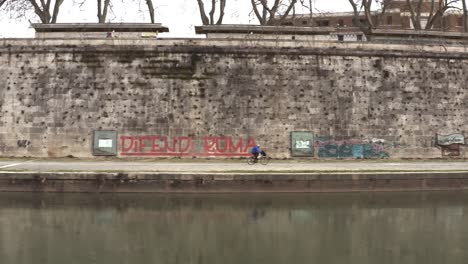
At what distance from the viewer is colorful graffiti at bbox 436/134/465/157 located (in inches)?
842

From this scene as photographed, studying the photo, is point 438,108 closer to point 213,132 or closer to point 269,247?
point 213,132

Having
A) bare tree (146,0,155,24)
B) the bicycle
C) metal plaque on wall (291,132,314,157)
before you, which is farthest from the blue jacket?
bare tree (146,0,155,24)

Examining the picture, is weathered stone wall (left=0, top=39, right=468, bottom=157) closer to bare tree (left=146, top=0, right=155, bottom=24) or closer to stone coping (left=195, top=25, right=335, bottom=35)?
stone coping (left=195, top=25, right=335, bottom=35)

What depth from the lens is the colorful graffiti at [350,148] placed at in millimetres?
20766

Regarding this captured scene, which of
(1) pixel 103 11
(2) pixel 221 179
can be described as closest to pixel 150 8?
(1) pixel 103 11

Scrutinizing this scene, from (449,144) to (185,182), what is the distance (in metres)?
13.1

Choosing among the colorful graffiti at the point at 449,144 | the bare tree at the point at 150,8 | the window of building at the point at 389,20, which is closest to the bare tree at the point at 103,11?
the bare tree at the point at 150,8

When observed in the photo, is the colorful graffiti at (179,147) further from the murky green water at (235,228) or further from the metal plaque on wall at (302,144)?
the murky green water at (235,228)

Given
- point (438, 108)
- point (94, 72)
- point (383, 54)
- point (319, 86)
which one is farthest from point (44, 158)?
point (438, 108)

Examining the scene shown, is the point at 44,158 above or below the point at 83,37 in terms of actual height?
below

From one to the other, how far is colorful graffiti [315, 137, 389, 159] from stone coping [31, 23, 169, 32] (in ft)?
29.6

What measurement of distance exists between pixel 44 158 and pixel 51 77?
361 centimetres

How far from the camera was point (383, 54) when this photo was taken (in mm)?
21641

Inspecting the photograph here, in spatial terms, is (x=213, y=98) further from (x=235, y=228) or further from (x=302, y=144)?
(x=235, y=228)
